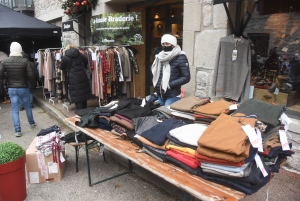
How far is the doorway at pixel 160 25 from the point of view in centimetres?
598

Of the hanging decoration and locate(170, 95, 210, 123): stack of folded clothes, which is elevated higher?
the hanging decoration

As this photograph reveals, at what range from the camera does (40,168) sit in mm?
3256

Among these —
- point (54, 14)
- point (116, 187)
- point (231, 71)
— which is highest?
point (54, 14)

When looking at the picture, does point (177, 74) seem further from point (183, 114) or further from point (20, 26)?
point (20, 26)

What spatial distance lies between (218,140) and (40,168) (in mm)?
2559

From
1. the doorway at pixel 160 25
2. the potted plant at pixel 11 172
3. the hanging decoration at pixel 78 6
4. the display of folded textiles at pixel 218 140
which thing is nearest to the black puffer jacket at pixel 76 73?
the doorway at pixel 160 25

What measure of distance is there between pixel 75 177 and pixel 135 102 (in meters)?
1.41

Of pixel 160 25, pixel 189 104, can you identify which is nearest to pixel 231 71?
pixel 189 104

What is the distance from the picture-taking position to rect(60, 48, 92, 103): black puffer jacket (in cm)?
537

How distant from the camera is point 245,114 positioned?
2.03 metres

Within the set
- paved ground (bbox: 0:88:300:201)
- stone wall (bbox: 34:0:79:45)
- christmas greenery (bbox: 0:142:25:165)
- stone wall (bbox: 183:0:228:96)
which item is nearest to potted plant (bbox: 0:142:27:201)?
christmas greenery (bbox: 0:142:25:165)

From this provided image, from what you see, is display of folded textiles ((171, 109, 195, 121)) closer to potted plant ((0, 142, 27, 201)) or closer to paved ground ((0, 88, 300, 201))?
paved ground ((0, 88, 300, 201))

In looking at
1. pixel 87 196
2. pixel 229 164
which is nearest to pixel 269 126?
pixel 229 164

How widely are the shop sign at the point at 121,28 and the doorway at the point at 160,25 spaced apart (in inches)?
26.4
